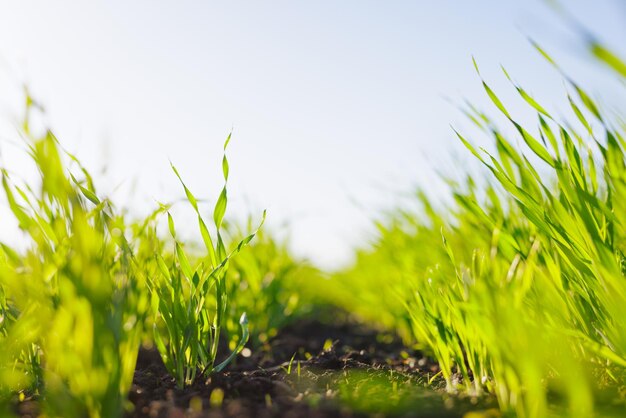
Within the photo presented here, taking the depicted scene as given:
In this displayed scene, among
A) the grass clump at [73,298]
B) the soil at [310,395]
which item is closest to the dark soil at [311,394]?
the soil at [310,395]

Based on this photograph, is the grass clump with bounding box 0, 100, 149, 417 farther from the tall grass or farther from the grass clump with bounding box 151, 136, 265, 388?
the tall grass

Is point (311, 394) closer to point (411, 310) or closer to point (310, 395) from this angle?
point (310, 395)

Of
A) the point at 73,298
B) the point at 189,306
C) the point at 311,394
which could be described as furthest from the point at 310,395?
the point at 73,298

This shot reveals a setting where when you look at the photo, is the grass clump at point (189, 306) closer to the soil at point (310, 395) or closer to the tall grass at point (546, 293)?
the soil at point (310, 395)

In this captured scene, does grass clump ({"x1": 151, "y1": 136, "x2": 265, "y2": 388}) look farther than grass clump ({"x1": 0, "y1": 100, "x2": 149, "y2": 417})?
Yes

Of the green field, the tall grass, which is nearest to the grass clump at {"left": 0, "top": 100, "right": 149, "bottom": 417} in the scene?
the green field

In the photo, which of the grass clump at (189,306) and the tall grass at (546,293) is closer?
the tall grass at (546,293)

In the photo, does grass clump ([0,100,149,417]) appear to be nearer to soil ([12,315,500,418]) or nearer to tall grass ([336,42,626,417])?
soil ([12,315,500,418])

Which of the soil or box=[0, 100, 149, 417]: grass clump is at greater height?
box=[0, 100, 149, 417]: grass clump

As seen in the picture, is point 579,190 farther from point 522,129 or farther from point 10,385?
point 10,385

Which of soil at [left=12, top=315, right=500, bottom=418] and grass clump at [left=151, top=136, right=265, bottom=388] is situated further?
grass clump at [left=151, top=136, right=265, bottom=388]

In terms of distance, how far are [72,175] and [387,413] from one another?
0.74 meters

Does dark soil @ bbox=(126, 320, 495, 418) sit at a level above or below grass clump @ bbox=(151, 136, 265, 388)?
below

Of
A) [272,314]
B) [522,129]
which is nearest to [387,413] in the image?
[522,129]
